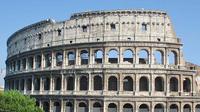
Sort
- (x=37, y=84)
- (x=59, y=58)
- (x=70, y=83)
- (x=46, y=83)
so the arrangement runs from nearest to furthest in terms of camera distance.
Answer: (x=70, y=83)
(x=46, y=83)
(x=59, y=58)
(x=37, y=84)

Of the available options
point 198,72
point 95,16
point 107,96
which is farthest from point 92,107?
point 198,72

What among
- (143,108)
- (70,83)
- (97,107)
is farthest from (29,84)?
(143,108)

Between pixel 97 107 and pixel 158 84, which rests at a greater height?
pixel 158 84

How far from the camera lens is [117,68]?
47.3m

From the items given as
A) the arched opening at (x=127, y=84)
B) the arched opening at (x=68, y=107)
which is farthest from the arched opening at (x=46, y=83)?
the arched opening at (x=127, y=84)

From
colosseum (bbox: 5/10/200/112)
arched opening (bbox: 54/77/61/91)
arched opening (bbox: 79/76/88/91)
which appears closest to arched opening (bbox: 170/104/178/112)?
colosseum (bbox: 5/10/200/112)

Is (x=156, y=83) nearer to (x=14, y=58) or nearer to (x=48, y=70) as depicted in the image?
(x=48, y=70)

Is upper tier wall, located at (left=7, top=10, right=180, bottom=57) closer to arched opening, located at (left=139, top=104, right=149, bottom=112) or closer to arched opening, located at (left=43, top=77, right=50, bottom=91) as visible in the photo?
arched opening, located at (left=43, top=77, right=50, bottom=91)

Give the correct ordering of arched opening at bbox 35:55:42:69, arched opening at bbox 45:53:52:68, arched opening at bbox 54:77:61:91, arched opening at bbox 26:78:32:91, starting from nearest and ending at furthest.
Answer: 1. arched opening at bbox 54:77:61:91
2. arched opening at bbox 45:53:52:68
3. arched opening at bbox 35:55:42:69
4. arched opening at bbox 26:78:32:91

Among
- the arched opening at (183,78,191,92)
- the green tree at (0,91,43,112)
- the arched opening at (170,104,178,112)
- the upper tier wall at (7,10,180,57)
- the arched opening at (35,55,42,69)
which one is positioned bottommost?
the arched opening at (170,104,178,112)

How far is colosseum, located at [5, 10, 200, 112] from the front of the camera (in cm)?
4716

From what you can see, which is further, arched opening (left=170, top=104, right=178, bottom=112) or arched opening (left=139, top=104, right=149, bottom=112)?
arched opening (left=170, top=104, right=178, bottom=112)

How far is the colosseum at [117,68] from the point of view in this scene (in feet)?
155

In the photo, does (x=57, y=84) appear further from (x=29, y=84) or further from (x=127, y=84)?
(x=127, y=84)
